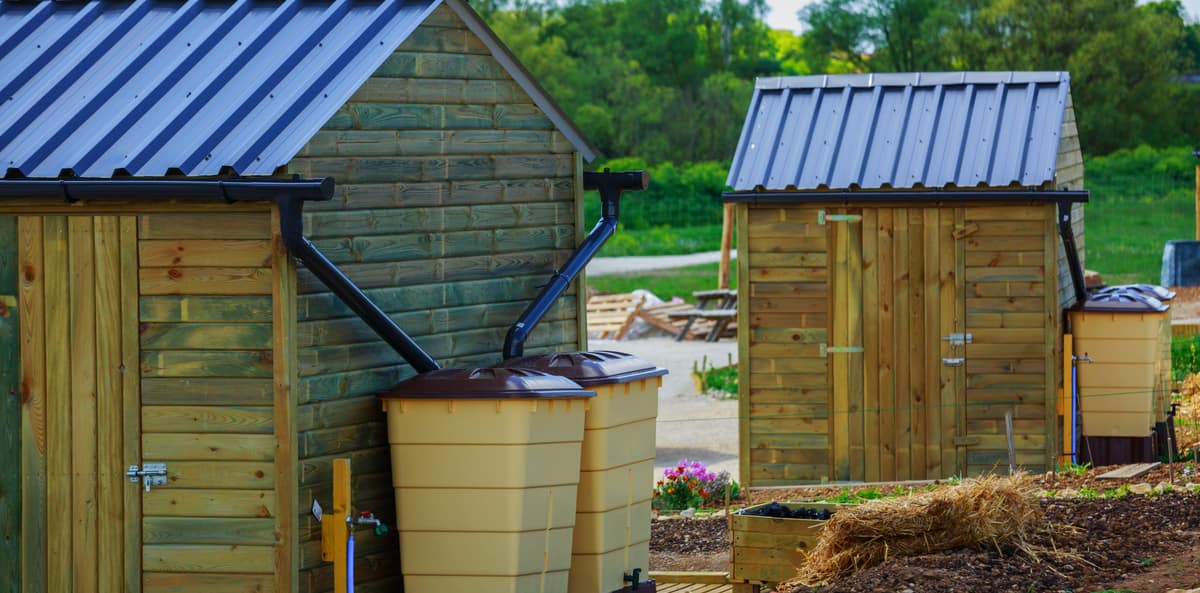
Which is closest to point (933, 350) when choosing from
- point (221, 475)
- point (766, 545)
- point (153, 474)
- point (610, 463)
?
point (766, 545)

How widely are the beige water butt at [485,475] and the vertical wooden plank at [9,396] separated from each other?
1.77m

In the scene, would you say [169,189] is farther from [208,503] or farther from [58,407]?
[208,503]

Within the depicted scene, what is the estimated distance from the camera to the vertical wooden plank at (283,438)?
7801 mm

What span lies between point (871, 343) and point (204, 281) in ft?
23.3

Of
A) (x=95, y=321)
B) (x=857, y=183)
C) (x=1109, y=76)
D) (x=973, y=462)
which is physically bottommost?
(x=973, y=462)

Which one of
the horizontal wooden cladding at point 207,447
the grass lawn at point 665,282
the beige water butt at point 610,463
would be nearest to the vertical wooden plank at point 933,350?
the beige water butt at point 610,463

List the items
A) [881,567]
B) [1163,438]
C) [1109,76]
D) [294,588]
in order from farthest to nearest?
[1109,76] < [1163,438] < [881,567] < [294,588]

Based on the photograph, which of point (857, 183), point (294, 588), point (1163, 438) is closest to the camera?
point (294, 588)

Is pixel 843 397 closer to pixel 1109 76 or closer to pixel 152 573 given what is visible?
pixel 152 573

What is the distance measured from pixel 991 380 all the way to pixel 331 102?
23.2 feet

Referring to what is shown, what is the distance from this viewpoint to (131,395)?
26.3ft

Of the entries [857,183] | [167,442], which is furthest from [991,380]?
[167,442]

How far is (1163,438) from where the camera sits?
14.7m

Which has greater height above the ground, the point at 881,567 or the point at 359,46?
the point at 359,46
